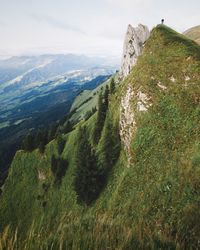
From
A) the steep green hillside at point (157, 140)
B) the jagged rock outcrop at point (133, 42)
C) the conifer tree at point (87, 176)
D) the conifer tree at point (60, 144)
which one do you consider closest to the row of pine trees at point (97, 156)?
the conifer tree at point (87, 176)

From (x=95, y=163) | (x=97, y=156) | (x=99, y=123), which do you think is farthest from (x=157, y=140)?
(x=99, y=123)

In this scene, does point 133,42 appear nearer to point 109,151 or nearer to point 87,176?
point 109,151

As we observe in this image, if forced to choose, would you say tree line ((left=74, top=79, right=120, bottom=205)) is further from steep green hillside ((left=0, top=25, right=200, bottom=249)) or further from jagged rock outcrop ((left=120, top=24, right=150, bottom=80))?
jagged rock outcrop ((left=120, top=24, right=150, bottom=80))

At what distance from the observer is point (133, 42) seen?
77.8m

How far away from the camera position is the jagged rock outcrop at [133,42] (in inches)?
2982

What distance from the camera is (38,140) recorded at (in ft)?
342

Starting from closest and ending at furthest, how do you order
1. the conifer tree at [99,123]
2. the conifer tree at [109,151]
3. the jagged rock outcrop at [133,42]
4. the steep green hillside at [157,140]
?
the steep green hillside at [157,140]
the conifer tree at [109,151]
the conifer tree at [99,123]
the jagged rock outcrop at [133,42]

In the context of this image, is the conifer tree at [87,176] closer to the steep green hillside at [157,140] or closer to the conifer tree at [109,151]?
the conifer tree at [109,151]

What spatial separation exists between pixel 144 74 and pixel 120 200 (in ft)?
70.8

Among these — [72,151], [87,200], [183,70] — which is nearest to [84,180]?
[87,200]

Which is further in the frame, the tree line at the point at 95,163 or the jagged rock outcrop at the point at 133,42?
the jagged rock outcrop at the point at 133,42

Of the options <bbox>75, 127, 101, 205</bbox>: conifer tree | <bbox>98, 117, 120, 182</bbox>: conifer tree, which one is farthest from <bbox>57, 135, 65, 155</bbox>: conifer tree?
<bbox>98, 117, 120, 182</bbox>: conifer tree

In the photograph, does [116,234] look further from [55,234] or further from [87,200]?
[87,200]

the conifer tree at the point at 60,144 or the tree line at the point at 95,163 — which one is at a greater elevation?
the tree line at the point at 95,163
